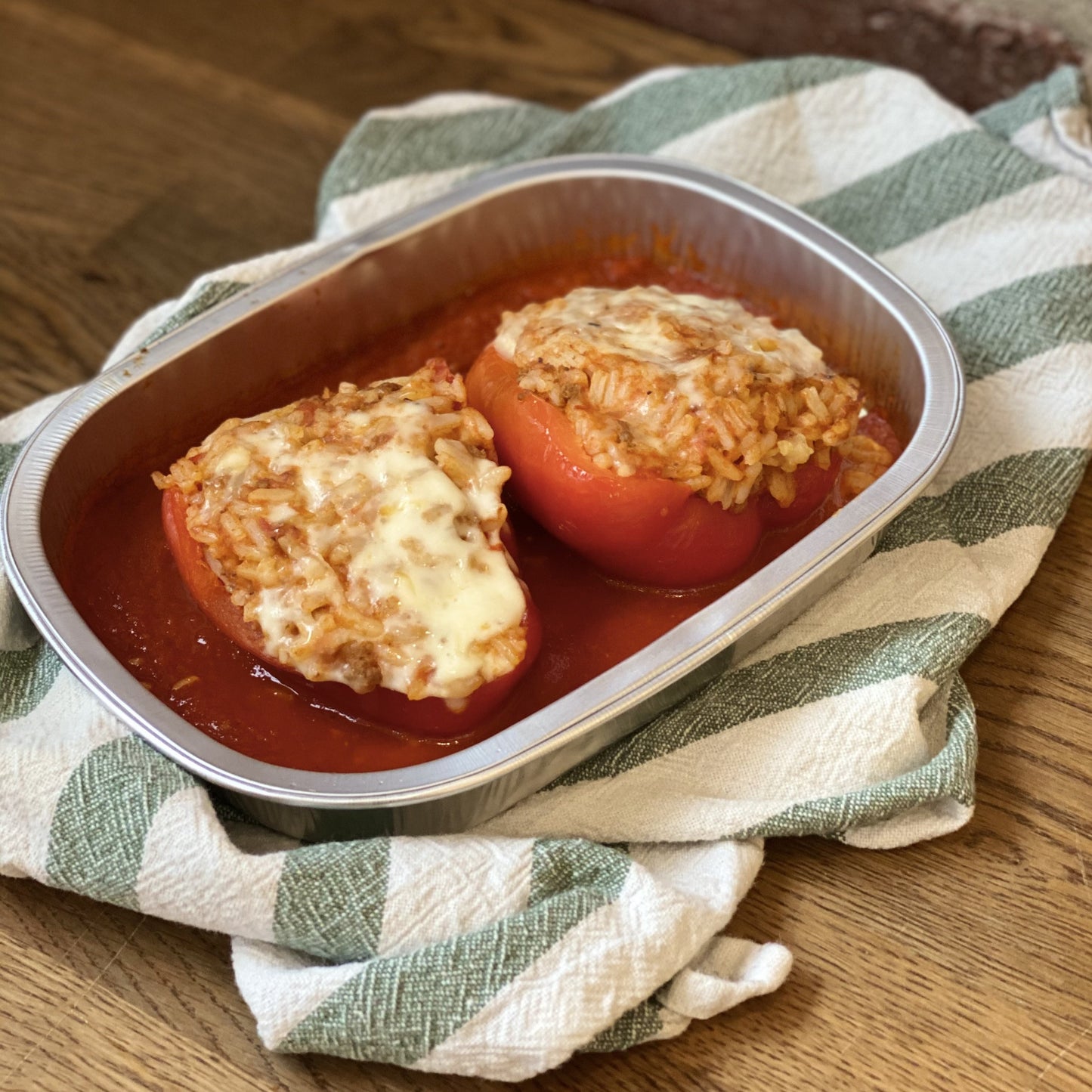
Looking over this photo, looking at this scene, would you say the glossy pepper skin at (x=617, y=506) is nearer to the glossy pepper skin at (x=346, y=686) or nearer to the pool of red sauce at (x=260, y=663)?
the pool of red sauce at (x=260, y=663)

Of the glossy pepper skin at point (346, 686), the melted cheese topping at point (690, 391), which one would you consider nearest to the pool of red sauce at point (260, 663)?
the glossy pepper skin at point (346, 686)

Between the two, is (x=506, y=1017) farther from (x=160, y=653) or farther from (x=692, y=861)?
(x=160, y=653)

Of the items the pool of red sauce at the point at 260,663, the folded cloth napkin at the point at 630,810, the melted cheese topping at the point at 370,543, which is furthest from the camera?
the pool of red sauce at the point at 260,663

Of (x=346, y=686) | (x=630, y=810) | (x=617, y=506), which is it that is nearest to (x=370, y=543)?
(x=346, y=686)

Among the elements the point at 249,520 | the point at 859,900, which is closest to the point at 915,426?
the point at 859,900

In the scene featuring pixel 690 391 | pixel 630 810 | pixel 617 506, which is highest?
pixel 690 391

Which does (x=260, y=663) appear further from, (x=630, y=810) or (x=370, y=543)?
(x=630, y=810)

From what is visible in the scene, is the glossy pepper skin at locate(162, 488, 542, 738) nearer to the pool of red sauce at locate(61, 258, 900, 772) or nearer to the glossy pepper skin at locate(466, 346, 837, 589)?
the pool of red sauce at locate(61, 258, 900, 772)
